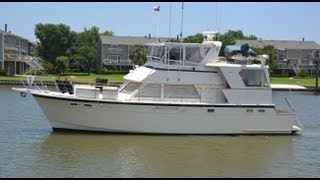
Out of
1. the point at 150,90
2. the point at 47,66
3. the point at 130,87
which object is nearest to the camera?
the point at 150,90

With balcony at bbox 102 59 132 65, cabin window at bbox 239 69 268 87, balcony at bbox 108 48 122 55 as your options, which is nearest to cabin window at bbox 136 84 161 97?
cabin window at bbox 239 69 268 87

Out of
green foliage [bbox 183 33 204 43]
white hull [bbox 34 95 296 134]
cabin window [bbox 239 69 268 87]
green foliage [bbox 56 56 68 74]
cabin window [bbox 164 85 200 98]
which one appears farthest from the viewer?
green foliage [bbox 183 33 204 43]

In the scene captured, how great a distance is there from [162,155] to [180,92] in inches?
194

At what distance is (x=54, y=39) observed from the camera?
10319 centimetres

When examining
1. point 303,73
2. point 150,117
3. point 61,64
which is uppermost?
point 61,64

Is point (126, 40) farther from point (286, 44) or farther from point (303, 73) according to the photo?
point (303, 73)

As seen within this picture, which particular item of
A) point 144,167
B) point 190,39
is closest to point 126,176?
point 144,167

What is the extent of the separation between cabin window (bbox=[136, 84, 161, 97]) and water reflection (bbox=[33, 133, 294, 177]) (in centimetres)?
197

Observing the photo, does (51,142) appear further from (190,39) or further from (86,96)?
(190,39)

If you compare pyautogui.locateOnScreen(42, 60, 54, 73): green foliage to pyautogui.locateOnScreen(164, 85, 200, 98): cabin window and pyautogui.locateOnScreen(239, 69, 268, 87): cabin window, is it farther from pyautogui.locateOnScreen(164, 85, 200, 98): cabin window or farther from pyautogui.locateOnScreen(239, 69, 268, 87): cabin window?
pyautogui.locateOnScreen(239, 69, 268, 87): cabin window

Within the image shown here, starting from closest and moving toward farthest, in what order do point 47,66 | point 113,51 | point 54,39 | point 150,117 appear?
point 150,117
point 47,66
point 113,51
point 54,39

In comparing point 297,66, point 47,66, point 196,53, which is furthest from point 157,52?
point 297,66

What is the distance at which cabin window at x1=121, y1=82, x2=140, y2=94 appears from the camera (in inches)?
957

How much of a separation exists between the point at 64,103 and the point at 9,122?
18.4 feet
